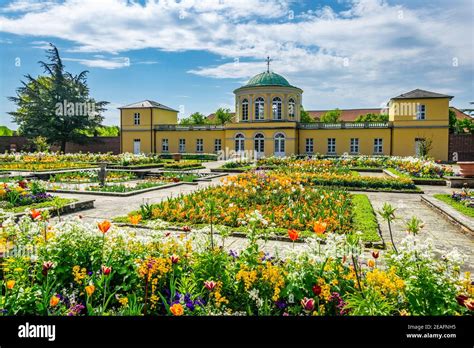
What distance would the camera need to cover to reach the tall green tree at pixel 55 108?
36.1 metres

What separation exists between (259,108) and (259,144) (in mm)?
4012

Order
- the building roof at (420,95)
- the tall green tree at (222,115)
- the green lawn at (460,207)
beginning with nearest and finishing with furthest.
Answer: the green lawn at (460,207) → the building roof at (420,95) → the tall green tree at (222,115)

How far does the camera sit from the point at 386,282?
281cm

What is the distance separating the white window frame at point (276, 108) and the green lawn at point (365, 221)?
26.7 metres

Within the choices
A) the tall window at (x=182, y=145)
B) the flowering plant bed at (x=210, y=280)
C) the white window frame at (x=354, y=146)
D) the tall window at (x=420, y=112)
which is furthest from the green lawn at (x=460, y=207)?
the tall window at (x=182, y=145)

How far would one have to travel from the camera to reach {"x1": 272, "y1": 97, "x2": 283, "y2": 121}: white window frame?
1438 inches

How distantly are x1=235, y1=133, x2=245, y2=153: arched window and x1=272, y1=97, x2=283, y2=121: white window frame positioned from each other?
13.0 feet

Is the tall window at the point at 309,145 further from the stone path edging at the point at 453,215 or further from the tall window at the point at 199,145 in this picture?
the stone path edging at the point at 453,215

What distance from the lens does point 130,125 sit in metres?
42.0

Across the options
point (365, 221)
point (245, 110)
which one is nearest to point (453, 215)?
point (365, 221)

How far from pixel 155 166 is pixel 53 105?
18.7m
